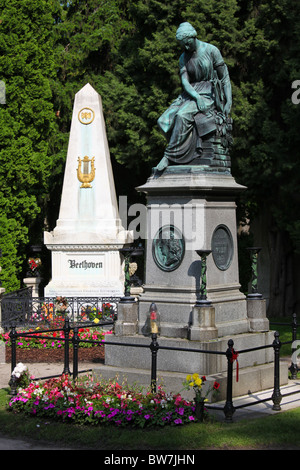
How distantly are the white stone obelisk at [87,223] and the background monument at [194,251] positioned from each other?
11.3 metres

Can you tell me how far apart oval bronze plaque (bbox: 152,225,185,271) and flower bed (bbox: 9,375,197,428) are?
2098mm

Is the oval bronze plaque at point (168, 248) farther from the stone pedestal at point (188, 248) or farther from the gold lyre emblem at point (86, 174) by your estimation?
the gold lyre emblem at point (86, 174)

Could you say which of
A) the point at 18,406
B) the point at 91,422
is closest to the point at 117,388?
the point at 91,422

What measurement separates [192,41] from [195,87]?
0.70 m

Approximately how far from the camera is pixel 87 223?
25359 mm

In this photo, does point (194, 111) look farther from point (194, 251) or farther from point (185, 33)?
point (194, 251)

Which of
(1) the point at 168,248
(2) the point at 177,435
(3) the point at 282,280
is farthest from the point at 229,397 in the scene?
(3) the point at 282,280

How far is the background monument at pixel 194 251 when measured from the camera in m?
12.6

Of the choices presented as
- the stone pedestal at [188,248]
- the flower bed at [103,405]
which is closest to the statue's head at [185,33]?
the stone pedestal at [188,248]

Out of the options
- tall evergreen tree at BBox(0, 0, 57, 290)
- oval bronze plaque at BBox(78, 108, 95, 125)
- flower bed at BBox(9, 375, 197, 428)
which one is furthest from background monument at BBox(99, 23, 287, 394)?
tall evergreen tree at BBox(0, 0, 57, 290)

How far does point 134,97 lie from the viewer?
28594mm

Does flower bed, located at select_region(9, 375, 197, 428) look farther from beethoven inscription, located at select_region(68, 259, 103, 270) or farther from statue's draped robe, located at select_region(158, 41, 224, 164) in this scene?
beethoven inscription, located at select_region(68, 259, 103, 270)
